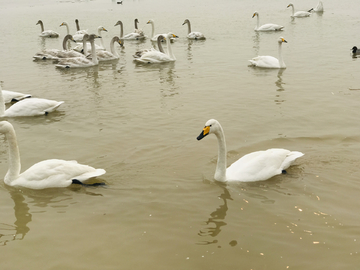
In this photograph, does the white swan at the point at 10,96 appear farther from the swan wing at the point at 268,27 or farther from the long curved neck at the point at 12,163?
the swan wing at the point at 268,27

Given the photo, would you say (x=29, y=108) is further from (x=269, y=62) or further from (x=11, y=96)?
(x=269, y=62)

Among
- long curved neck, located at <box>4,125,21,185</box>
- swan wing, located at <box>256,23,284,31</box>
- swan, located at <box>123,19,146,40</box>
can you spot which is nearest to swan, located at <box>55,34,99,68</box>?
swan, located at <box>123,19,146,40</box>

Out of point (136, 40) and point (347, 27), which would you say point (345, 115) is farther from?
point (136, 40)

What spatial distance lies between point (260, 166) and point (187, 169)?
1361mm

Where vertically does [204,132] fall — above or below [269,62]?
below

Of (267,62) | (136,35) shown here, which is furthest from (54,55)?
(267,62)

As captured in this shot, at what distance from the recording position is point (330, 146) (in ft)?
26.6

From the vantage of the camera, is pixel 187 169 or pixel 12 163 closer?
pixel 12 163

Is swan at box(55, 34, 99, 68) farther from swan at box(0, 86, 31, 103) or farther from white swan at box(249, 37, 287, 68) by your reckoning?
white swan at box(249, 37, 287, 68)

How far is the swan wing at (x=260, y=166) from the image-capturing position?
21.9ft

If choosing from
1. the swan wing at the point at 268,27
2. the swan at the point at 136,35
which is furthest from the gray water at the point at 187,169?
the swan at the point at 136,35

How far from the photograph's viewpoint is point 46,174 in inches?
257

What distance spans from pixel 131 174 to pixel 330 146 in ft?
13.1

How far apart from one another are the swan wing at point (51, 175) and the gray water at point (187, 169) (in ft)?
0.48
